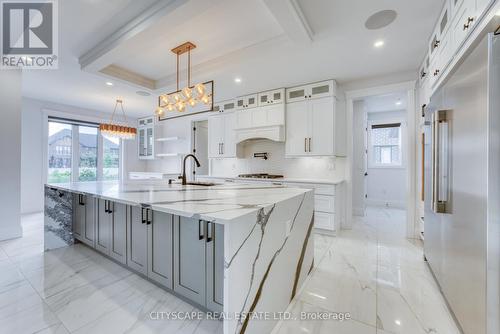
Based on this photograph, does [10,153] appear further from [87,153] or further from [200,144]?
[200,144]

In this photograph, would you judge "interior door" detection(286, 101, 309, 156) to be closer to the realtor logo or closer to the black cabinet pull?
the black cabinet pull

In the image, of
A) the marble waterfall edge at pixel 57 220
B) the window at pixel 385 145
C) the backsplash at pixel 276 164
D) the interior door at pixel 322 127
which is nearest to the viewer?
the marble waterfall edge at pixel 57 220

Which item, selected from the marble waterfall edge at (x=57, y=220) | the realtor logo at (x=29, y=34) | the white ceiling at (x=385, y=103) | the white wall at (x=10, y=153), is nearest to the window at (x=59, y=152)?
the white wall at (x=10, y=153)

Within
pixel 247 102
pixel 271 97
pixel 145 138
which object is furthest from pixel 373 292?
pixel 145 138

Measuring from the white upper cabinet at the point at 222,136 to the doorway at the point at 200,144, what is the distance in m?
1.11

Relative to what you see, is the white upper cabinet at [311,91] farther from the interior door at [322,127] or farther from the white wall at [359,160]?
the white wall at [359,160]

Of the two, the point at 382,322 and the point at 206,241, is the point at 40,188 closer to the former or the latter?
the point at 206,241

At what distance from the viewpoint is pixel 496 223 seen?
1.08 m

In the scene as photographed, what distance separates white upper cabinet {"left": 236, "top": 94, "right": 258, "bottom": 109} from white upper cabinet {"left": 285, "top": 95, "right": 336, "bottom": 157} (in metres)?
0.75

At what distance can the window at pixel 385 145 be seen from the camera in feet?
19.4

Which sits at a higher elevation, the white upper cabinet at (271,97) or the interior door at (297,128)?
the white upper cabinet at (271,97)

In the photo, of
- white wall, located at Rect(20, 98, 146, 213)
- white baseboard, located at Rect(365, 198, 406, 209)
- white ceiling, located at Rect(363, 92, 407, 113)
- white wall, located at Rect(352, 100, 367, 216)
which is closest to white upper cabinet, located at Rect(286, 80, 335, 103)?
white ceiling, located at Rect(363, 92, 407, 113)

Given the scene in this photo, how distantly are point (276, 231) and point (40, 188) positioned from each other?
612 cm

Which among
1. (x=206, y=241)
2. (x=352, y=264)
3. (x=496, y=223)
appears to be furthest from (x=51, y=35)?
(x=352, y=264)
